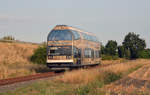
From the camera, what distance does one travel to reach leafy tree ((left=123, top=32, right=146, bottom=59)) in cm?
7106

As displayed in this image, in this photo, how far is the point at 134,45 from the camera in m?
71.4

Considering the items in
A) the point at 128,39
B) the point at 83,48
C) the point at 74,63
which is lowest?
A: the point at 74,63

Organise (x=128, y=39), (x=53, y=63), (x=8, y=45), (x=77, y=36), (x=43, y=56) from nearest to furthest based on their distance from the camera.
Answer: (x=53, y=63)
(x=77, y=36)
(x=43, y=56)
(x=8, y=45)
(x=128, y=39)

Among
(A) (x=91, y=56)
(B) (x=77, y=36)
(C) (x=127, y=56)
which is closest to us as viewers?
(B) (x=77, y=36)

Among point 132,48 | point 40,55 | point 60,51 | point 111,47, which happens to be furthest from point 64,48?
point 132,48

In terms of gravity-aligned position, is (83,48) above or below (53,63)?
above

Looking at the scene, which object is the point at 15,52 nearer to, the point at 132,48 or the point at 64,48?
the point at 64,48

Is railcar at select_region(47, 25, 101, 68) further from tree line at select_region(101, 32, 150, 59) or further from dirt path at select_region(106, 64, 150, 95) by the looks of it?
tree line at select_region(101, 32, 150, 59)

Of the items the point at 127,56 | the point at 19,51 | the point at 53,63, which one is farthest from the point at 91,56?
the point at 127,56

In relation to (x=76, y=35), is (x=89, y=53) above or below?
below

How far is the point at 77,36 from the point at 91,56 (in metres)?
4.22

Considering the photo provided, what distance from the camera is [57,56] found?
20.0m

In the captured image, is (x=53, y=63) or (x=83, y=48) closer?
(x=53, y=63)

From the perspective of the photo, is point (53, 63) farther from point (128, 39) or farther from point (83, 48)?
point (128, 39)
